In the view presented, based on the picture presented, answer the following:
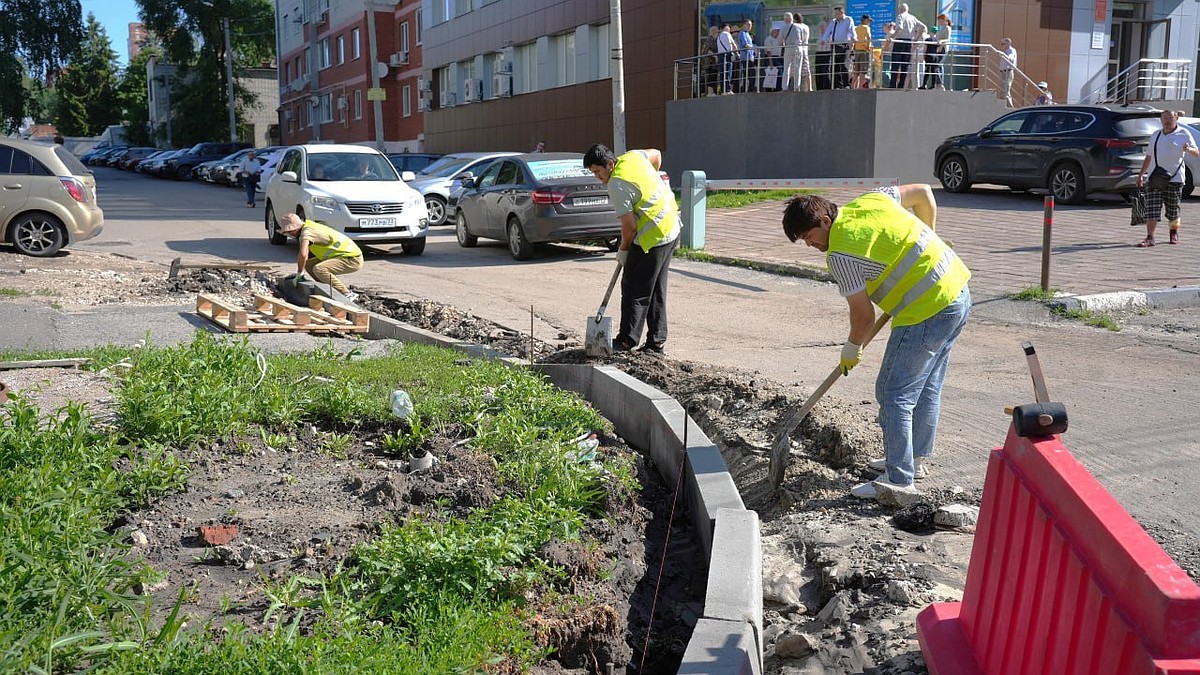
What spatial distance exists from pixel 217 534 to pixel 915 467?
11.0 ft

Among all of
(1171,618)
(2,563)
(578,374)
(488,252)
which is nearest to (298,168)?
(488,252)

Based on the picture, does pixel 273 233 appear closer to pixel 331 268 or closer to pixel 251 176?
pixel 331 268

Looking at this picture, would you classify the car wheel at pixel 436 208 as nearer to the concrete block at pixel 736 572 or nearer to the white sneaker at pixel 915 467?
the white sneaker at pixel 915 467

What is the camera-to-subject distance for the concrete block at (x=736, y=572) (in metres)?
3.38

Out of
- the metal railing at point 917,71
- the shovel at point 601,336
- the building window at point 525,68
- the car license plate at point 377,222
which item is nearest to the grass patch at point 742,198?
the metal railing at point 917,71

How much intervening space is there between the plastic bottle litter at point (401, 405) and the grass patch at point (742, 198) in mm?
15098

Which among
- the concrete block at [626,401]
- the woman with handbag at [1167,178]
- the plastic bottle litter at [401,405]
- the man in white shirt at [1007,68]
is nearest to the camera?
the plastic bottle litter at [401,405]

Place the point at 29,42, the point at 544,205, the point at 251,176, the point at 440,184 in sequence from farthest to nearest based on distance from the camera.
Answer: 1. the point at 29,42
2. the point at 251,176
3. the point at 440,184
4. the point at 544,205

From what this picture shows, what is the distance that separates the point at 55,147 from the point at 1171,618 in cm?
1678

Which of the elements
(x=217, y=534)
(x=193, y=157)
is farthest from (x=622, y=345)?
(x=193, y=157)

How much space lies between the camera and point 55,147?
15477mm

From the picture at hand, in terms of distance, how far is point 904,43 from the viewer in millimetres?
22250

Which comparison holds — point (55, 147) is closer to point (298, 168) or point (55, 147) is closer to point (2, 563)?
point (298, 168)

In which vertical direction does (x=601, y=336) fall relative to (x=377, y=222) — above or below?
below
